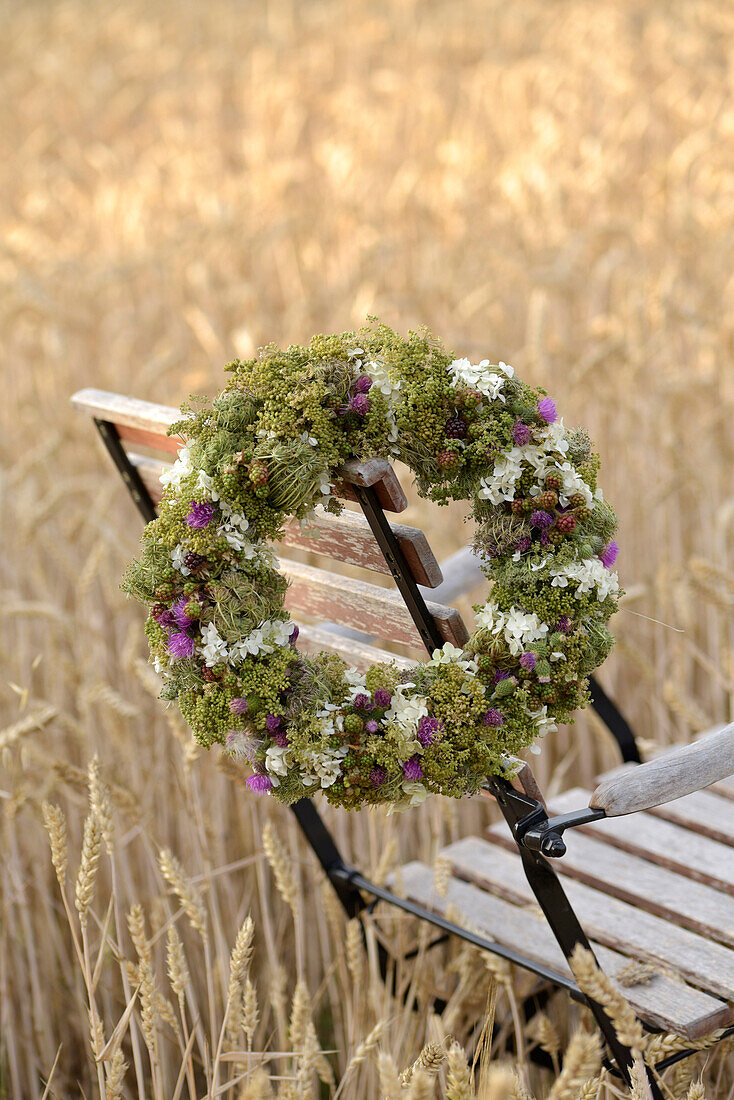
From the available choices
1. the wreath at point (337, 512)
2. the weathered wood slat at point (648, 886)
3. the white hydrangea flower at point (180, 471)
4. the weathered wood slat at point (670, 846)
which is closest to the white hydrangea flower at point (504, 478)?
the wreath at point (337, 512)

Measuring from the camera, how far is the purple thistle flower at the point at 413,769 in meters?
1.29

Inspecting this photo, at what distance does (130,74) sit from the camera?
684 centimetres

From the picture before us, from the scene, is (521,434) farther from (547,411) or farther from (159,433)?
(159,433)

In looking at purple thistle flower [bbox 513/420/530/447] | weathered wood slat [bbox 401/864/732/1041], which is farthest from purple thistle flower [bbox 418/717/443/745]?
weathered wood slat [bbox 401/864/732/1041]

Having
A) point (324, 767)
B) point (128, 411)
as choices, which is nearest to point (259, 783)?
point (324, 767)

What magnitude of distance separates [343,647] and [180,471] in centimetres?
45

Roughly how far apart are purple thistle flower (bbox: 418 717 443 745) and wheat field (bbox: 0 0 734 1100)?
0.93 feet

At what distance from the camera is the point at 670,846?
1786 mm

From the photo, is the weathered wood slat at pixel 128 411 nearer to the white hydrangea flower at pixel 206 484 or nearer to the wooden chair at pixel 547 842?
the wooden chair at pixel 547 842

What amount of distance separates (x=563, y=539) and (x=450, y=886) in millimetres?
753

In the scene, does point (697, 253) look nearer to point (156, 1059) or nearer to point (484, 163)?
point (484, 163)

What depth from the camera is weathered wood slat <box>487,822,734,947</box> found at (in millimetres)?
1611

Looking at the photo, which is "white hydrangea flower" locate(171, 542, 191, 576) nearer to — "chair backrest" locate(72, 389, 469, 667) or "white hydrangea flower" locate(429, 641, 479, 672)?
"chair backrest" locate(72, 389, 469, 667)

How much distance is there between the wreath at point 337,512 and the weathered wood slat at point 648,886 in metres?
0.49
